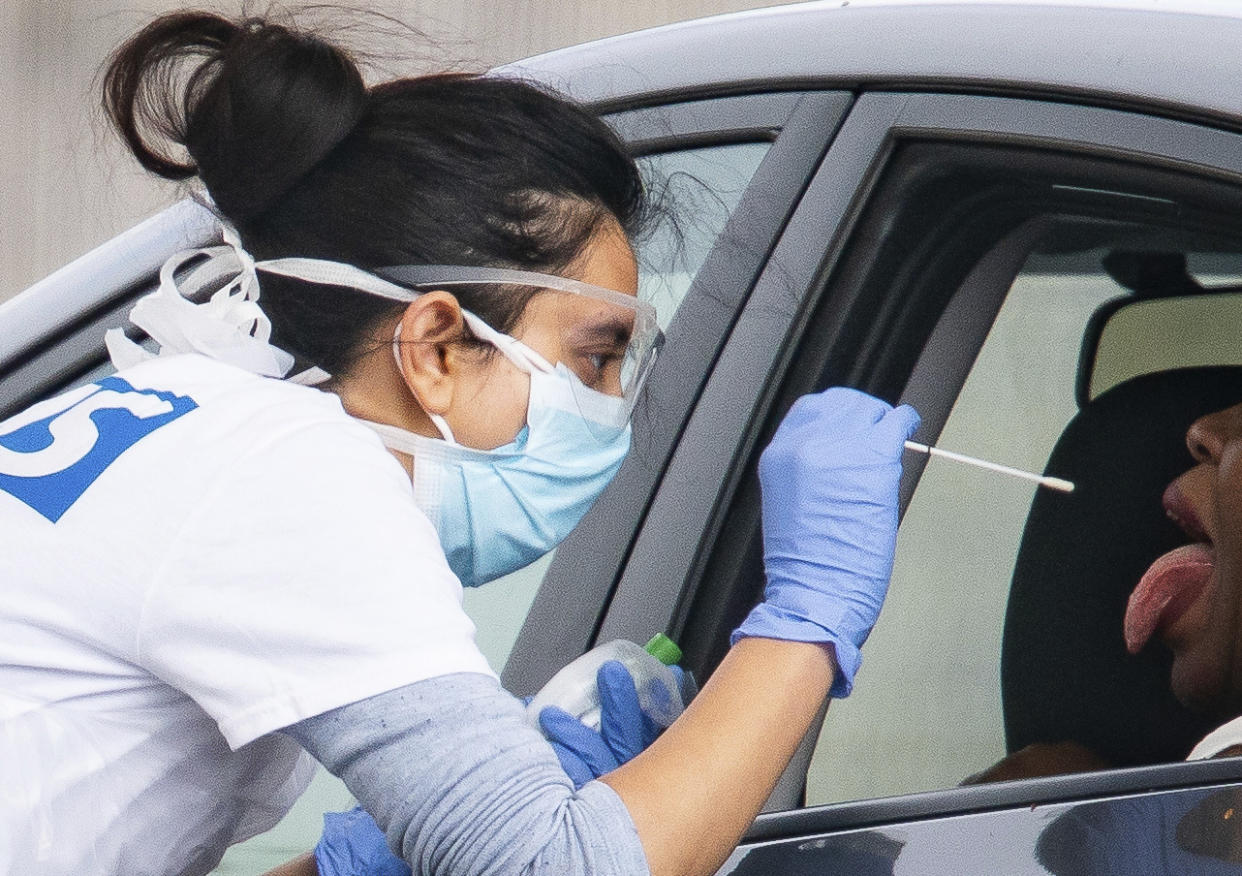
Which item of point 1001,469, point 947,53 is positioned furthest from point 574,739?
point 947,53

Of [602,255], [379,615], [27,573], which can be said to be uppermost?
[602,255]

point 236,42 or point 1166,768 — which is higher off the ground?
point 236,42

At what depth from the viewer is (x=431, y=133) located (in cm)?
136

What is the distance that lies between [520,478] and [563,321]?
16 centimetres

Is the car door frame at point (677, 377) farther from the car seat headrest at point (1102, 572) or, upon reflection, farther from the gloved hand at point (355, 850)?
the car seat headrest at point (1102, 572)

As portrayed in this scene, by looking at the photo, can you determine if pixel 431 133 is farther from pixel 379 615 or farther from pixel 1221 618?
pixel 1221 618

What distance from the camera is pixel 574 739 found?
3.88 feet

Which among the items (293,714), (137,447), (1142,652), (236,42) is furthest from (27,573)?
(1142,652)

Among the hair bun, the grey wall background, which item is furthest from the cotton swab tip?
the grey wall background

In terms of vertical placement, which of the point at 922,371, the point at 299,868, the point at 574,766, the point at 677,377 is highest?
the point at 922,371

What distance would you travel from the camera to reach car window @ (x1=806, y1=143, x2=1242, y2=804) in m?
1.29

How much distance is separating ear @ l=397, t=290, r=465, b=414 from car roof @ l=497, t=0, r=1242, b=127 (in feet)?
1.51

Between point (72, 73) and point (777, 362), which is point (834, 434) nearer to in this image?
point (777, 362)

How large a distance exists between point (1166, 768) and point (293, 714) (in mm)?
629
